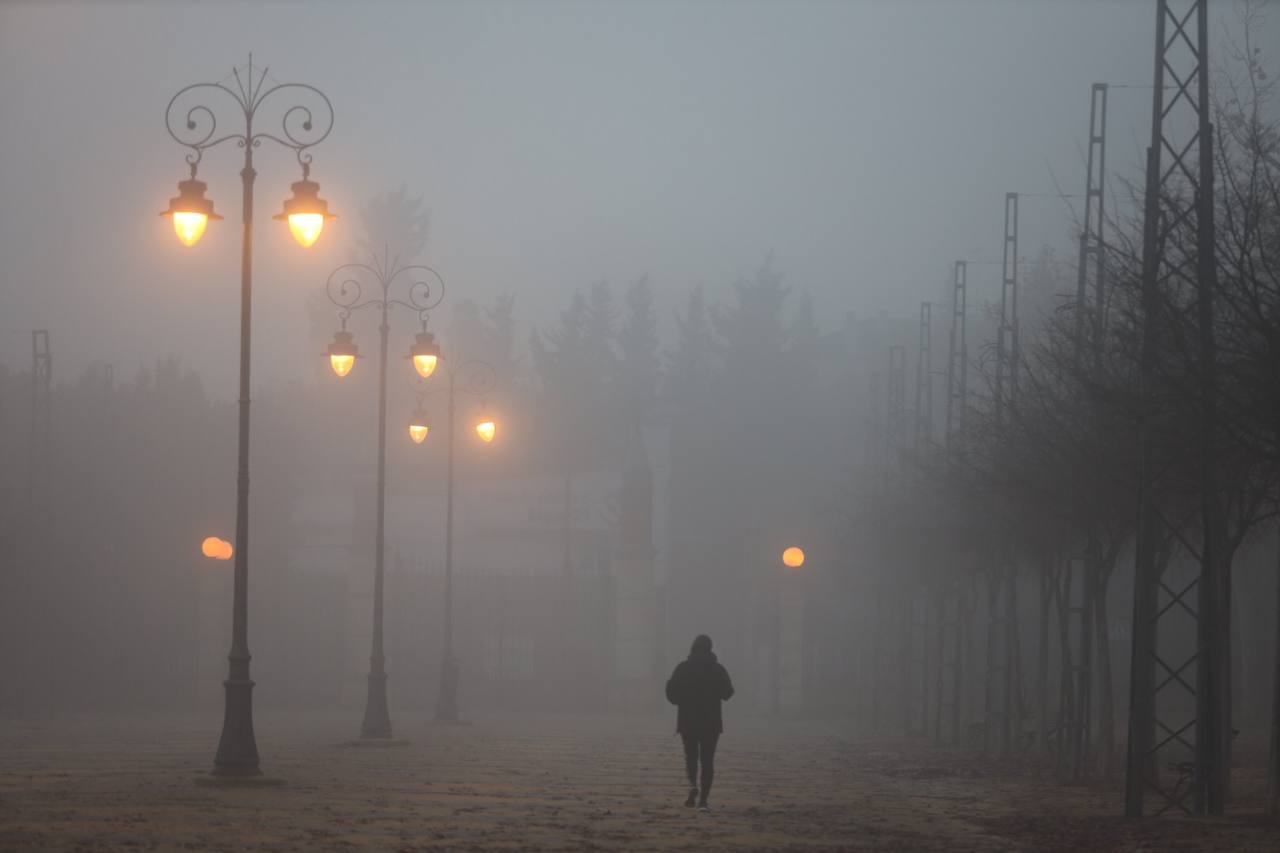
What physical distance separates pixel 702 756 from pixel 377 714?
1293cm

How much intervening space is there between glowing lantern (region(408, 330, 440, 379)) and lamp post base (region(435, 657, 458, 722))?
37.9 feet

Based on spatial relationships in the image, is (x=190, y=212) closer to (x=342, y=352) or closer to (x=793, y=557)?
(x=342, y=352)

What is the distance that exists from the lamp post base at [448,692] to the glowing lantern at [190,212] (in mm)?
21452

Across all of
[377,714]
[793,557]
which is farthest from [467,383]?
[377,714]

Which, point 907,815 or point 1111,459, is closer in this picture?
point 907,815

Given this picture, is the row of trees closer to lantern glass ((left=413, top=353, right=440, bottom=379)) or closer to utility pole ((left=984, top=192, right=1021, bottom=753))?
utility pole ((left=984, top=192, right=1021, bottom=753))

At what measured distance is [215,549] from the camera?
49094mm

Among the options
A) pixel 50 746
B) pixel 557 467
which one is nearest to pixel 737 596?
pixel 557 467

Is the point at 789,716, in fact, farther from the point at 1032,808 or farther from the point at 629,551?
the point at 1032,808

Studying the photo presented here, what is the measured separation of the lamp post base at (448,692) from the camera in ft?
133

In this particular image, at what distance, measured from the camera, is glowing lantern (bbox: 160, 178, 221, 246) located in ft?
67.2

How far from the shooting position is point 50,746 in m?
29.9

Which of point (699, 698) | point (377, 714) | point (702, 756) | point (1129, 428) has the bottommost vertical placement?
point (377, 714)

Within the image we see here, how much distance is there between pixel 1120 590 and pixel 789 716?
44.1 feet
